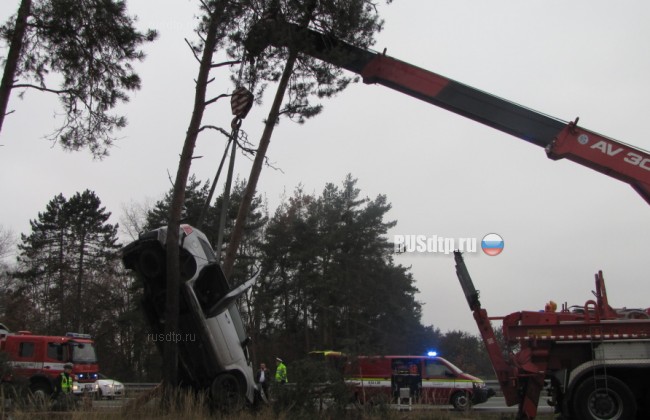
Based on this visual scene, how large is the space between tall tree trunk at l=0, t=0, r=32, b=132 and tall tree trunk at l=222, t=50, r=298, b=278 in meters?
4.93

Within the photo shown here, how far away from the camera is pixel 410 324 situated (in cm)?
4050

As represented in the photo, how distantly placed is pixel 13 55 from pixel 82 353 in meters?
15.1

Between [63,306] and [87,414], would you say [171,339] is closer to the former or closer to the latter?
[87,414]

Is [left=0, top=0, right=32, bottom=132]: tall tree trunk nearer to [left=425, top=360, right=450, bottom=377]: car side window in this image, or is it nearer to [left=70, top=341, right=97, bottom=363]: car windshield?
[left=425, top=360, right=450, bottom=377]: car side window

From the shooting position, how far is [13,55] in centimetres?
1080

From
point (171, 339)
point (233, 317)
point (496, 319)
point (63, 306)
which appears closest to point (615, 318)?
point (496, 319)

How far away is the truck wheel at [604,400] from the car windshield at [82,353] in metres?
18.4

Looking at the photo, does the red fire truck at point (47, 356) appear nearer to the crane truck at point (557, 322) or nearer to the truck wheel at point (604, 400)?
the crane truck at point (557, 322)

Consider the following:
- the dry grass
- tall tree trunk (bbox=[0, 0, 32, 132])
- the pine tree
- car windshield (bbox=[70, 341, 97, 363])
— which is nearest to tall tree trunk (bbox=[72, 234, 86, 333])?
the pine tree

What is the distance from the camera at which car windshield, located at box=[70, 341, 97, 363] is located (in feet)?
74.1

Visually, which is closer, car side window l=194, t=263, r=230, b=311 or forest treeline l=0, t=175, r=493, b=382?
car side window l=194, t=263, r=230, b=311

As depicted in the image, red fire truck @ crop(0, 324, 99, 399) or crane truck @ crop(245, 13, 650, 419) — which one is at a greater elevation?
crane truck @ crop(245, 13, 650, 419)

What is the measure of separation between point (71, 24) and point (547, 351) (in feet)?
34.1

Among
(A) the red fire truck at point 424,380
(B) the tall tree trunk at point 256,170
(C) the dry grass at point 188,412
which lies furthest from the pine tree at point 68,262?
(C) the dry grass at point 188,412
